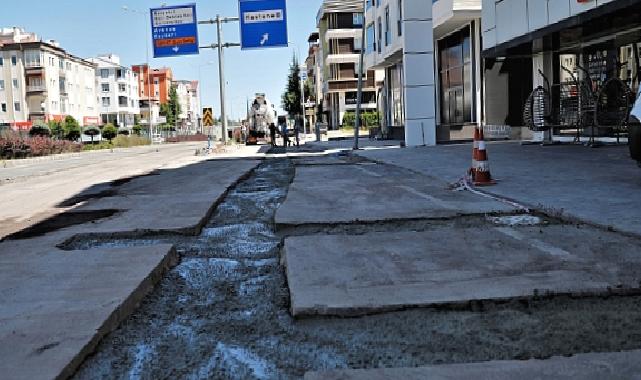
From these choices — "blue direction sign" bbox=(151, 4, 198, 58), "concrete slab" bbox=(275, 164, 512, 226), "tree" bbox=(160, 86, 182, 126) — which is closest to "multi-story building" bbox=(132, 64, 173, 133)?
"tree" bbox=(160, 86, 182, 126)

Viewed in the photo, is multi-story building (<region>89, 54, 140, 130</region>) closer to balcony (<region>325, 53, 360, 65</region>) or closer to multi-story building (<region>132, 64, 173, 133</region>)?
multi-story building (<region>132, 64, 173, 133</region>)

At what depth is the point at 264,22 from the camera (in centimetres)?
2902

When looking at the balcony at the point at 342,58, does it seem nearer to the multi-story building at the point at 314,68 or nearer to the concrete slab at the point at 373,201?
the multi-story building at the point at 314,68

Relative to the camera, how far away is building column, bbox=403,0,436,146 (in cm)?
2289

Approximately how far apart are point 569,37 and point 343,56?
5748 centimetres

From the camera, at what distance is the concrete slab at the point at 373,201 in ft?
21.5

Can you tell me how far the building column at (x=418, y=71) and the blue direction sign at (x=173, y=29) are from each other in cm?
1125

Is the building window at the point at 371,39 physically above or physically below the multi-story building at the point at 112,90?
below

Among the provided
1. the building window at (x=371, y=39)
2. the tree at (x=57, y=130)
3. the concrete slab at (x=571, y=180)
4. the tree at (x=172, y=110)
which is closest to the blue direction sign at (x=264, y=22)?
the building window at (x=371, y=39)

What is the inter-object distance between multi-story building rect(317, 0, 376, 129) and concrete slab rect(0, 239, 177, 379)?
68088 mm

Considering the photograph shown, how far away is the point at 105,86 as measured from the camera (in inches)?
4456

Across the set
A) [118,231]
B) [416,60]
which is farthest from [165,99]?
[118,231]

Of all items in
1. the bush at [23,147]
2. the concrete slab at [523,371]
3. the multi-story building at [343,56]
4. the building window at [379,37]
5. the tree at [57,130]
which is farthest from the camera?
the multi-story building at [343,56]

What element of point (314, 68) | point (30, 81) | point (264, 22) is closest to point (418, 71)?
point (264, 22)
